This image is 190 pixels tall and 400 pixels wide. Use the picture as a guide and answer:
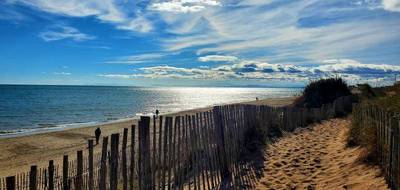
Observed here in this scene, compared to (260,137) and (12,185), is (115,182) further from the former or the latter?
(260,137)

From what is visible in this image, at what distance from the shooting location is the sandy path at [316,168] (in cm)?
667

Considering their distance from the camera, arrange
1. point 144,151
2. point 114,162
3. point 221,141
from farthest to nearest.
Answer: point 221,141
point 144,151
point 114,162

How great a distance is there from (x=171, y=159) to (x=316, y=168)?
151 inches

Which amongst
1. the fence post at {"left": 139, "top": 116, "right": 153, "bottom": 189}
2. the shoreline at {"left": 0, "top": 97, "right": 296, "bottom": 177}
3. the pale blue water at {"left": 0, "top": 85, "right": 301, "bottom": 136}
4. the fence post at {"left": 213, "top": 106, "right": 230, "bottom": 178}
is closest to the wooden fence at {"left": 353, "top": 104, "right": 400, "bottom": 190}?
the fence post at {"left": 213, "top": 106, "right": 230, "bottom": 178}

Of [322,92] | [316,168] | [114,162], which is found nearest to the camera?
[114,162]

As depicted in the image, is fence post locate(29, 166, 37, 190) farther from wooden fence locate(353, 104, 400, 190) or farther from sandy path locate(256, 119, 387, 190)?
sandy path locate(256, 119, 387, 190)

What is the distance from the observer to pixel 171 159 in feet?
20.3

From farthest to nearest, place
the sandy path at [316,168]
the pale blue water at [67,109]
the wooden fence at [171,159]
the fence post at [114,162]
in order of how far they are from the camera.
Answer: the pale blue water at [67,109]
the sandy path at [316,168]
the fence post at [114,162]
the wooden fence at [171,159]

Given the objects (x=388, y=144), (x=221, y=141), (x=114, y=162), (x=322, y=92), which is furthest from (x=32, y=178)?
(x=322, y=92)

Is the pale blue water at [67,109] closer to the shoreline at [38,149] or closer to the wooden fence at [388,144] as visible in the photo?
the shoreline at [38,149]

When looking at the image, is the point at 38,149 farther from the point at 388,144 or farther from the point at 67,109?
the point at 67,109

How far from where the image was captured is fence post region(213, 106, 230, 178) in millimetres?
7988

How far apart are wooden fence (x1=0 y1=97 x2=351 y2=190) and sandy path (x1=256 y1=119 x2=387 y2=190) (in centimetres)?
72

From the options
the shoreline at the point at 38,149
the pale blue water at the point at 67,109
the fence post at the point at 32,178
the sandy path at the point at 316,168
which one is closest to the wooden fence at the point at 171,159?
the fence post at the point at 32,178
